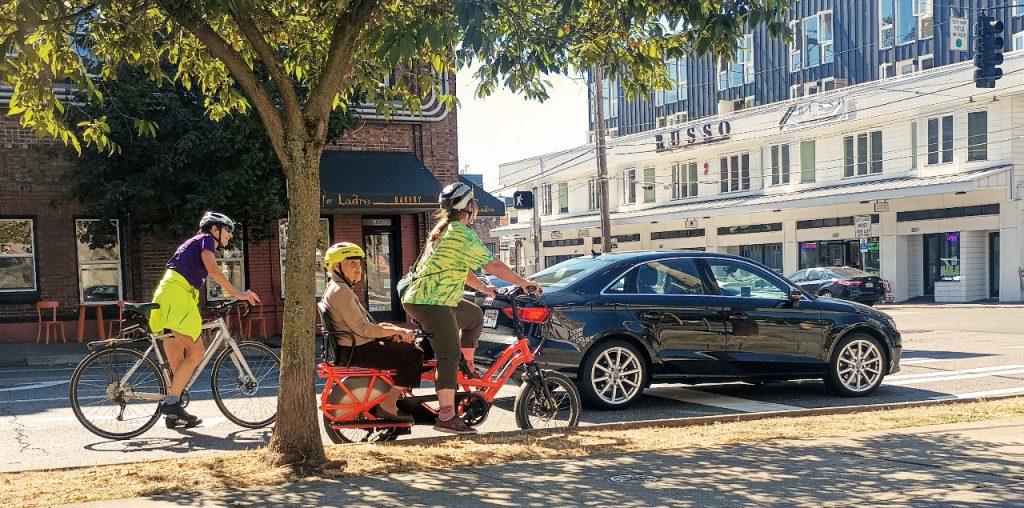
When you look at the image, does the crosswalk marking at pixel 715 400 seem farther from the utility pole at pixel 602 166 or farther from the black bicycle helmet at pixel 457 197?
the utility pole at pixel 602 166

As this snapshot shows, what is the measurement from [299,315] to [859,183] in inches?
1443

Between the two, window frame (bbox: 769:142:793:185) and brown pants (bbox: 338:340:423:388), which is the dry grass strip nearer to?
brown pants (bbox: 338:340:423:388)

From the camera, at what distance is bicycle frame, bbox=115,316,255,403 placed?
26.7 feet

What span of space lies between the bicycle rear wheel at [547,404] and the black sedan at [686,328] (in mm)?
1183

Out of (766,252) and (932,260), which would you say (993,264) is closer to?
(932,260)

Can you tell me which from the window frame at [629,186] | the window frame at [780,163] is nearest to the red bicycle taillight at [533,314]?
the window frame at [780,163]

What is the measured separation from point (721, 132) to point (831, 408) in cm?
3879

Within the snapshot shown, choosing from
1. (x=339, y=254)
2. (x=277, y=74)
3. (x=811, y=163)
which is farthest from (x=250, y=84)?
(x=811, y=163)

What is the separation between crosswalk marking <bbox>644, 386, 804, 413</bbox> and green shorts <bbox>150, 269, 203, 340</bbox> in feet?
15.8

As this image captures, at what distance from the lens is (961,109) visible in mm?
35281

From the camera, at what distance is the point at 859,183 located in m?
39.7

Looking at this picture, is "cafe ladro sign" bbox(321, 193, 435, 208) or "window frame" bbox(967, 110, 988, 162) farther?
"window frame" bbox(967, 110, 988, 162)

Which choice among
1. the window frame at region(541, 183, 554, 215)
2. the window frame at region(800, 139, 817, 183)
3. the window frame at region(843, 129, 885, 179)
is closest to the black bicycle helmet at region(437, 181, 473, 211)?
the window frame at region(843, 129, 885, 179)

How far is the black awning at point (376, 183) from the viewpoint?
19.3 meters
